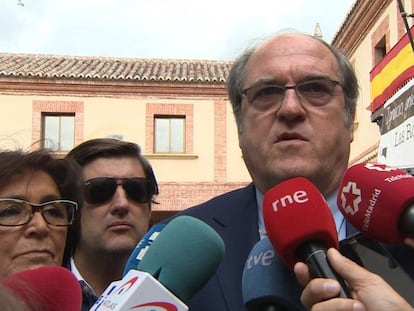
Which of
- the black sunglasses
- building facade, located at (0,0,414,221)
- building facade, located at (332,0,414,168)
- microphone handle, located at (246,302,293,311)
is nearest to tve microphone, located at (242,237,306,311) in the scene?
microphone handle, located at (246,302,293,311)

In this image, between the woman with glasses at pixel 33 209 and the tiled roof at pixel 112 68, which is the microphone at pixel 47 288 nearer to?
the woman with glasses at pixel 33 209

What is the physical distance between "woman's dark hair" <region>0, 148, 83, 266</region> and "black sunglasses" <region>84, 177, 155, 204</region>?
499mm

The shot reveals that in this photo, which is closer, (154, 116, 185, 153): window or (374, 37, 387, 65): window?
(374, 37, 387, 65): window

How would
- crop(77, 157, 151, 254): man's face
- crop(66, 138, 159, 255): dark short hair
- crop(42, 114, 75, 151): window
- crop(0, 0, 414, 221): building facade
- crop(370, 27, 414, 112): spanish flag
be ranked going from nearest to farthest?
1. crop(77, 157, 151, 254): man's face
2. crop(66, 138, 159, 255): dark short hair
3. crop(370, 27, 414, 112): spanish flag
4. crop(0, 0, 414, 221): building facade
5. crop(42, 114, 75, 151): window

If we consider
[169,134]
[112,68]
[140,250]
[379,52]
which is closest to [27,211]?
[140,250]

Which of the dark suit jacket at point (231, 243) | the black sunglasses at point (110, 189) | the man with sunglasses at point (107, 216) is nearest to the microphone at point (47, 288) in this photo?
the dark suit jacket at point (231, 243)

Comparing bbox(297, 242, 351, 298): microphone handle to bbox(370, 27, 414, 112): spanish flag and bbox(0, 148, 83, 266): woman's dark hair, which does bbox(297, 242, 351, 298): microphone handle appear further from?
bbox(370, 27, 414, 112): spanish flag

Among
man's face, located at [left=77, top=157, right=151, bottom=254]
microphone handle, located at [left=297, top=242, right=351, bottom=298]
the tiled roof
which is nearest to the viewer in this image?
microphone handle, located at [left=297, top=242, right=351, bottom=298]

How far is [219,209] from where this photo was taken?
2184 millimetres

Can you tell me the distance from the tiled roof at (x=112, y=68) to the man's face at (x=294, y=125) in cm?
1422

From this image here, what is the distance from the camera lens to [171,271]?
1598 mm

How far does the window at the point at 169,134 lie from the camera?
16.0m

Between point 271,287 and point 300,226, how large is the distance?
0.60 ft

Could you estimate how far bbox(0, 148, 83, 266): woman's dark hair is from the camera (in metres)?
2.11
